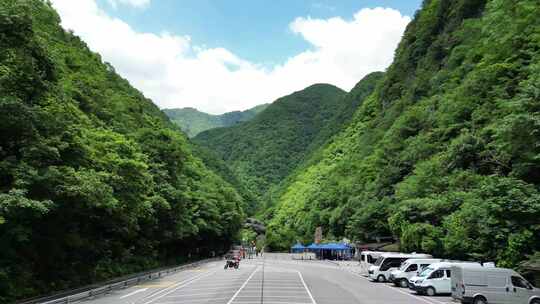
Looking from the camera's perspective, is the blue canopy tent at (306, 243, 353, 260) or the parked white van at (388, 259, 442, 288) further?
the blue canopy tent at (306, 243, 353, 260)

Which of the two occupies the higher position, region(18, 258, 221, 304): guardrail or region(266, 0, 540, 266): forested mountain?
region(266, 0, 540, 266): forested mountain

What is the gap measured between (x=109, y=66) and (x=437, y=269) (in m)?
80.7

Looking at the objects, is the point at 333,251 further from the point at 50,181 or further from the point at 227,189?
the point at 50,181

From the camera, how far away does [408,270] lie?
32.4 meters

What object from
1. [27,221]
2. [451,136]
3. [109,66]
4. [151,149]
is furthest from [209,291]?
[109,66]

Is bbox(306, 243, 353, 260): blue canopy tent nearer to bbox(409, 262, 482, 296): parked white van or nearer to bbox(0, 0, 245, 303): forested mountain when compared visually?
bbox(0, 0, 245, 303): forested mountain

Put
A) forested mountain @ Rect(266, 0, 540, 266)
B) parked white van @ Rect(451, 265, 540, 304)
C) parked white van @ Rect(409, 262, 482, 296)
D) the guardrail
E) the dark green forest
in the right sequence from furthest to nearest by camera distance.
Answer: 1. forested mountain @ Rect(266, 0, 540, 266)
2. parked white van @ Rect(409, 262, 482, 296)
3. the guardrail
4. the dark green forest
5. parked white van @ Rect(451, 265, 540, 304)

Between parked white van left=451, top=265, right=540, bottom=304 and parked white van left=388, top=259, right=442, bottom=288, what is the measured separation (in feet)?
28.7

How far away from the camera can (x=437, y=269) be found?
27734mm

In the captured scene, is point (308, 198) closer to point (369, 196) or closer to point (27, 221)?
point (369, 196)

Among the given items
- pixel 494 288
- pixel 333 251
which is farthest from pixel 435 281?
pixel 333 251

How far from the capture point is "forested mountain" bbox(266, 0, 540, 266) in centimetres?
2872

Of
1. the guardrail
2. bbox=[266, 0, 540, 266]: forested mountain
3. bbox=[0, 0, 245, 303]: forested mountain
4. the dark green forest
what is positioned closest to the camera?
bbox=[0, 0, 245, 303]: forested mountain

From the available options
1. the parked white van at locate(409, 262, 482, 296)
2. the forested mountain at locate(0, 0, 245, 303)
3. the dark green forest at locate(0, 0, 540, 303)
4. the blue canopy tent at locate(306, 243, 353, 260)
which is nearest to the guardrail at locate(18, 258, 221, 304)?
the forested mountain at locate(0, 0, 245, 303)
